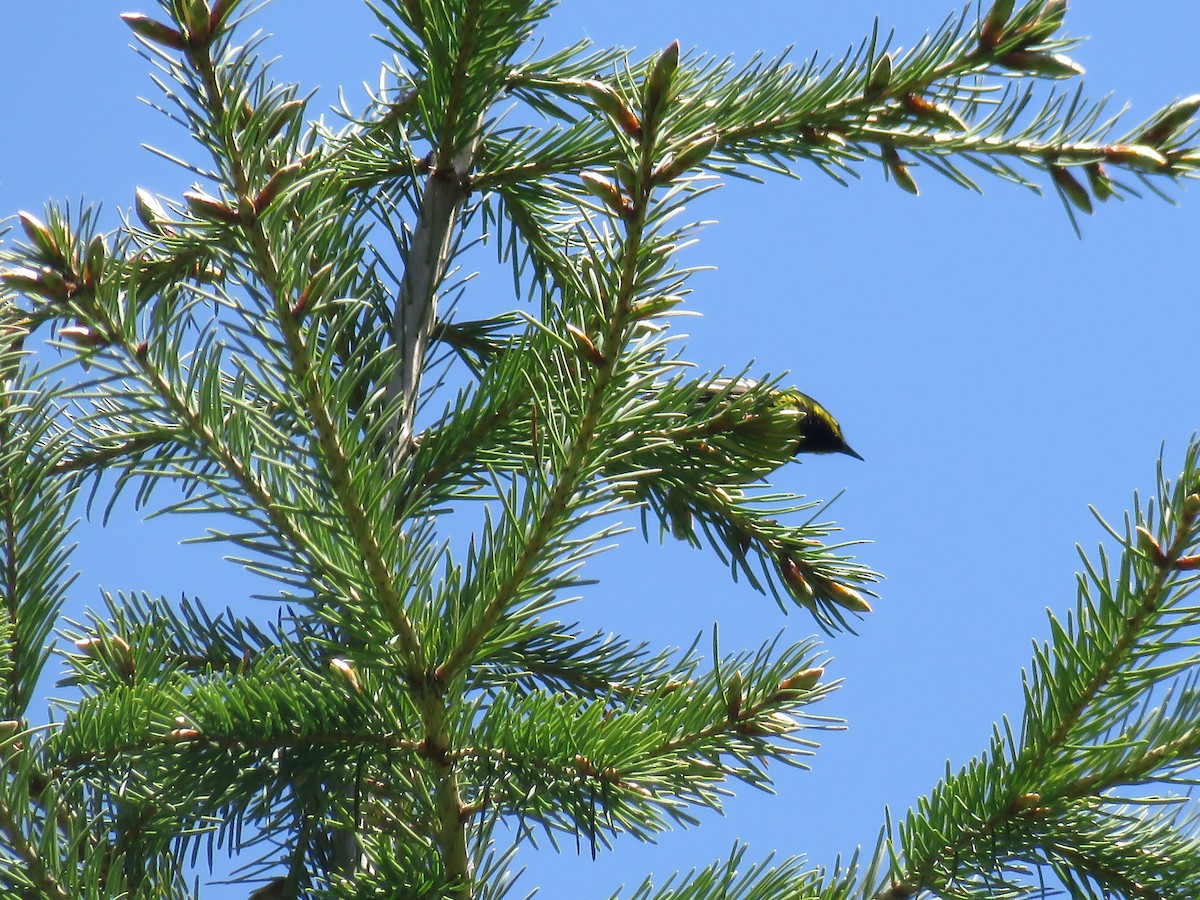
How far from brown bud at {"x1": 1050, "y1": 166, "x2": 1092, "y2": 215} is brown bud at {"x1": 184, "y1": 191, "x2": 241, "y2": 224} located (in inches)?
34.7

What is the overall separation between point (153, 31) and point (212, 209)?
0.15 m

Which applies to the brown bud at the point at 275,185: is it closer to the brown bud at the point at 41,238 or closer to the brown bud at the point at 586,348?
the brown bud at the point at 41,238

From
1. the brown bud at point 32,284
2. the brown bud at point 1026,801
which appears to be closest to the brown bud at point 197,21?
the brown bud at point 32,284

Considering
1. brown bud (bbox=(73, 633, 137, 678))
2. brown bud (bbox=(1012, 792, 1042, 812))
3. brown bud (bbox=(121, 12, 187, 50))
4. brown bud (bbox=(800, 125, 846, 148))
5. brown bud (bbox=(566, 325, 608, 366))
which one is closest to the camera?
brown bud (bbox=(121, 12, 187, 50))

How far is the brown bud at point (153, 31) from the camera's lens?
984 millimetres

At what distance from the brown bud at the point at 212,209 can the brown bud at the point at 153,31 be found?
13 cm

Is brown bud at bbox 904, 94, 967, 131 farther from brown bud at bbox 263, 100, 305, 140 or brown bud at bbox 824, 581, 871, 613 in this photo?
brown bud at bbox 824, 581, 871, 613

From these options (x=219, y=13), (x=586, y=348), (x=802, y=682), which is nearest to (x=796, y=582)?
(x=802, y=682)

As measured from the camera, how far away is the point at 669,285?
1.12m

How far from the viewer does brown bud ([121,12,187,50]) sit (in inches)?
38.8

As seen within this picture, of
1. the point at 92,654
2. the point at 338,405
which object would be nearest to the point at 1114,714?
the point at 338,405

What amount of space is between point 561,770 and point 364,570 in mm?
310

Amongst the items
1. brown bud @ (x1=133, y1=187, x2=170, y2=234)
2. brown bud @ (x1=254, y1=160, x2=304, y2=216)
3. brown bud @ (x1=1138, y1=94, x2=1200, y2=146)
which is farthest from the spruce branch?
brown bud @ (x1=133, y1=187, x2=170, y2=234)

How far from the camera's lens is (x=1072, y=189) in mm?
1303
